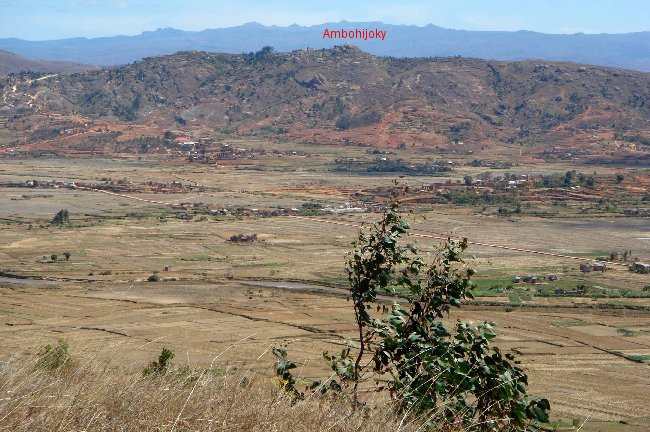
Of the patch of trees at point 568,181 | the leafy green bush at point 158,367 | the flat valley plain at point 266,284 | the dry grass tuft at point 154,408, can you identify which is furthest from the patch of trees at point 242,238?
the dry grass tuft at point 154,408

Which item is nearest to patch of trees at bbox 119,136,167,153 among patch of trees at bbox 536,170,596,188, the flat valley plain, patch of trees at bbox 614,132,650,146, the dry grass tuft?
the flat valley plain

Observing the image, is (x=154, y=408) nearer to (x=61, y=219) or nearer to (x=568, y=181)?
(x=61, y=219)

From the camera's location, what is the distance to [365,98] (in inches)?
5231

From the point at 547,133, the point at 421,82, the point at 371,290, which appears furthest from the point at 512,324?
the point at 421,82

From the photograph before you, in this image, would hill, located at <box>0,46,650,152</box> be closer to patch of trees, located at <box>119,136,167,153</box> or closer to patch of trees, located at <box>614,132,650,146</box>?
patch of trees, located at <box>614,132,650,146</box>

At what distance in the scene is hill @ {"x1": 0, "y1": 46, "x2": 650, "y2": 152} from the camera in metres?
122

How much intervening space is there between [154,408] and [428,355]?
6.87 feet

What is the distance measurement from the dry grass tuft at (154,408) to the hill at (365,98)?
112024 millimetres

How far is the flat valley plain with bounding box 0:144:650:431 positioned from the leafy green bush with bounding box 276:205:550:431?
15.1 inches

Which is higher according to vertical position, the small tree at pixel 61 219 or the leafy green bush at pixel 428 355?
the leafy green bush at pixel 428 355

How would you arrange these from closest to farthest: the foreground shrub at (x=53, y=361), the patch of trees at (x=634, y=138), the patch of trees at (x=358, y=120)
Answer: the foreground shrub at (x=53, y=361), the patch of trees at (x=634, y=138), the patch of trees at (x=358, y=120)

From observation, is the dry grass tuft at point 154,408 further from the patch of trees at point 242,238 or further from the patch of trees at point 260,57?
the patch of trees at point 260,57

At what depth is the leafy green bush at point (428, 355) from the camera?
219 inches

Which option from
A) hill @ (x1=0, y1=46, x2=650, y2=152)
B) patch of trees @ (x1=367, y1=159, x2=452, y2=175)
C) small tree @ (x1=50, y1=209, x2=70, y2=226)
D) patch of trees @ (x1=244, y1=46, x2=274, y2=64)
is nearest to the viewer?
small tree @ (x1=50, y1=209, x2=70, y2=226)
